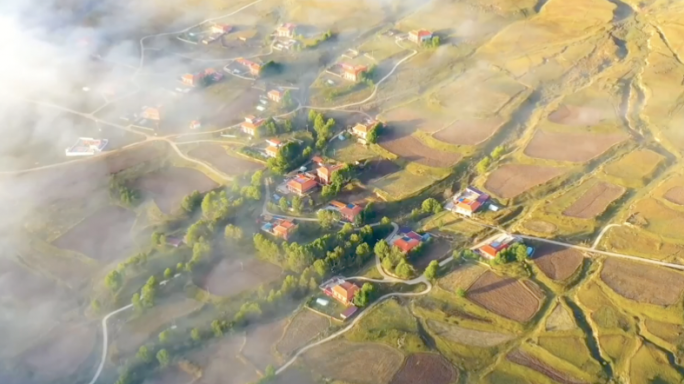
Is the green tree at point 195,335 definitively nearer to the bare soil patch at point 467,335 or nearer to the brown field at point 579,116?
the bare soil patch at point 467,335

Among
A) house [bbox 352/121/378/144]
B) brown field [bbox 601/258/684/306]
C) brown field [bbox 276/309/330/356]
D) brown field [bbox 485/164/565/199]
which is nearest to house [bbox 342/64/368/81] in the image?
house [bbox 352/121/378/144]

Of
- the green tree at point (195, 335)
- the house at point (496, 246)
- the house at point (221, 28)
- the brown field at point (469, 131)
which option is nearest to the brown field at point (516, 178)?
the brown field at point (469, 131)

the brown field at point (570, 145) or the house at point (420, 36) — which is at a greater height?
the house at point (420, 36)

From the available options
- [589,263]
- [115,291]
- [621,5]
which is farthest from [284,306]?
[621,5]

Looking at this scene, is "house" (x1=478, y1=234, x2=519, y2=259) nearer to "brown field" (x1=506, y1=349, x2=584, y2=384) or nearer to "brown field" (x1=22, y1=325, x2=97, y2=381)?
"brown field" (x1=506, y1=349, x2=584, y2=384)

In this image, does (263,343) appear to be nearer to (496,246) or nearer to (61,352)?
(61,352)
